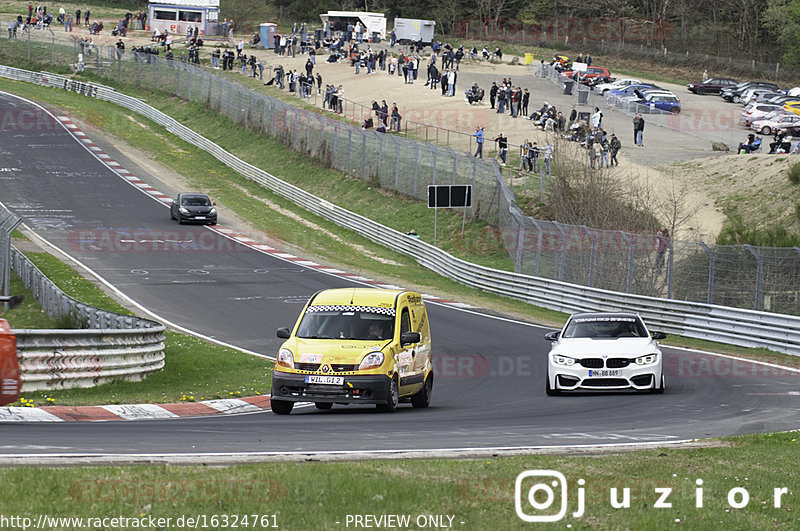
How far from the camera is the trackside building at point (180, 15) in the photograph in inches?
3637

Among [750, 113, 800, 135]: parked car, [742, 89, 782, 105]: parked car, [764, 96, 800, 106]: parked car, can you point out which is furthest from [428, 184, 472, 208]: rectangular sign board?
[742, 89, 782, 105]: parked car

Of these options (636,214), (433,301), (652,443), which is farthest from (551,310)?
(652,443)

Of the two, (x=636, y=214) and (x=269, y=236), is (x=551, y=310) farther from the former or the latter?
(x=269, y=236)

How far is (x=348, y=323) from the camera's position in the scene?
1565cm

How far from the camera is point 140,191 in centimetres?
4947

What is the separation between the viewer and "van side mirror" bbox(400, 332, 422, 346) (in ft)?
50.5

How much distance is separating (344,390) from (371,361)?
545 mm

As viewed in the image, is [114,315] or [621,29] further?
[621,29]

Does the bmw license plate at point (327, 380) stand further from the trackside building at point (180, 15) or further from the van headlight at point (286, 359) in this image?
the trackside building at point (180, 15)

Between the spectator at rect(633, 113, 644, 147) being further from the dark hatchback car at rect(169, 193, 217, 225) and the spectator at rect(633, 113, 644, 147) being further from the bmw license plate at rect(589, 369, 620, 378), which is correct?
the bmw license plate at rect(589, 369, 620, 378)

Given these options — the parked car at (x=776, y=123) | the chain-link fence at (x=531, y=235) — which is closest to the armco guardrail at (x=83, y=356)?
the chain-link fence at (x=531, y=235)

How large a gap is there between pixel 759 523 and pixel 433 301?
78.4ft

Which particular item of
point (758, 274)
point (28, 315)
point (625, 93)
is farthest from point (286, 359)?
point (625, 93)

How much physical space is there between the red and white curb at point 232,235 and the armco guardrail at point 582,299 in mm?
2739
